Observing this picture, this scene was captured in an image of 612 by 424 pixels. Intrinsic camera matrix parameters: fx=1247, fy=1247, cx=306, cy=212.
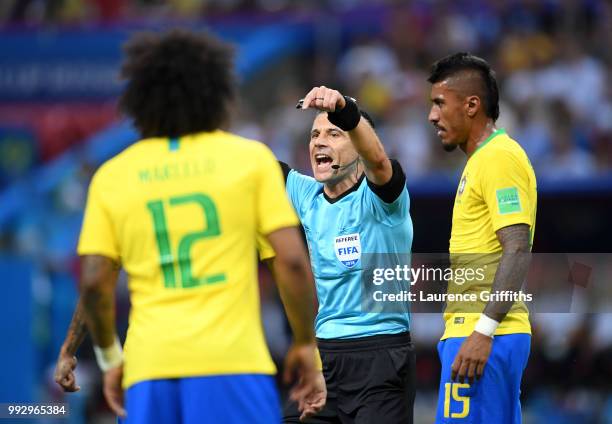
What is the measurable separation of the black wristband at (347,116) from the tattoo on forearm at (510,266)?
2.85 feet

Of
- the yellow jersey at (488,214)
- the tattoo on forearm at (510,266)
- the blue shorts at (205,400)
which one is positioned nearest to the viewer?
the blue shorts at (205,400)

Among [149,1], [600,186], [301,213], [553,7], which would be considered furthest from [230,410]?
[149,1]

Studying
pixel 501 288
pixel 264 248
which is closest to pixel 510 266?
pixel 501 288

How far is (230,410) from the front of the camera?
459cm

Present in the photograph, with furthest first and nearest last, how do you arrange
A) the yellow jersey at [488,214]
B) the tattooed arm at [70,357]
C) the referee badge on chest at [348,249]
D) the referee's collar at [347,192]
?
the referee's collar at [347,192]
the referee badge on chest at [348,249]
the yellow jersey at [488,214]
the tattooed arm at [70,357]

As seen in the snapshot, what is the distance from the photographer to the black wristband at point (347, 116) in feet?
19.5

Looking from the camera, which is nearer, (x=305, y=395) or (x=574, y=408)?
(x=305, y=395)

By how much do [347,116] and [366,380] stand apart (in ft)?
4.60

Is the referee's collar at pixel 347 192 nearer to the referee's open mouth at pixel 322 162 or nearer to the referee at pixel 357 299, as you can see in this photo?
the referee at pixel 357 299

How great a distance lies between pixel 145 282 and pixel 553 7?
461 inches

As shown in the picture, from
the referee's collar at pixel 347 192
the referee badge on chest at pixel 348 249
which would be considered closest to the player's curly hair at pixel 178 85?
the referee badge on chest at pixel 348 249

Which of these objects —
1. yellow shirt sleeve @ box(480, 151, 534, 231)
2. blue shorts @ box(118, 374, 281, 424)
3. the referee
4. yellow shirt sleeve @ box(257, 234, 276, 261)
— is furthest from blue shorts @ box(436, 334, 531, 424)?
blue shorts @ box(118, 374, 281, 424)

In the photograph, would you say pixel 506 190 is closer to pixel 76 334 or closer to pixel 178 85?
pixel 178 85

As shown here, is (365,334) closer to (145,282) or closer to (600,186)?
(145,282)
